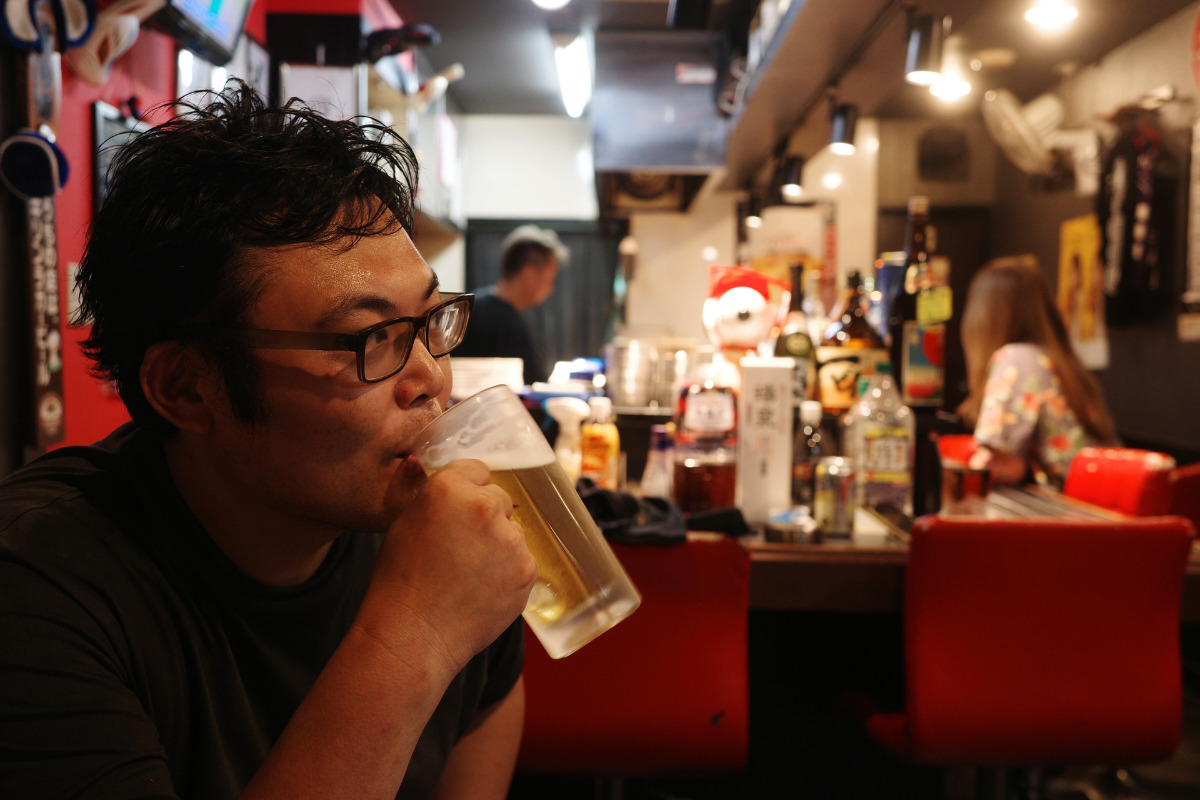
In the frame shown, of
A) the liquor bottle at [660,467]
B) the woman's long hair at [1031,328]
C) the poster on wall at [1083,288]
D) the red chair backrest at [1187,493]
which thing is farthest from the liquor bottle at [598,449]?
the poster on wall at [1083,288]

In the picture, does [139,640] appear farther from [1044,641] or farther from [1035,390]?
[1035,390]

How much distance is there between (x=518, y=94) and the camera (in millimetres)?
5906

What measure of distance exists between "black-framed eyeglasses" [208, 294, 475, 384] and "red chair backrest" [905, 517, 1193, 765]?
103 cm

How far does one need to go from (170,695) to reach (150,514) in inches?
6.8

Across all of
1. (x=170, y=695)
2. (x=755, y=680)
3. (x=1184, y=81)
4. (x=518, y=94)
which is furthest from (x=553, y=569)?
(x=518, y=94)

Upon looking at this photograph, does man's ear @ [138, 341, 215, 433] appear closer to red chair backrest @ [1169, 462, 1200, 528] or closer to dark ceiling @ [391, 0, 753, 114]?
dark ceiling @ [391, 0, 753, 114]

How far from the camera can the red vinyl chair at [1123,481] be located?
2.12m

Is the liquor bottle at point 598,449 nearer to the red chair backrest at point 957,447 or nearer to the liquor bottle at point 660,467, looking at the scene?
the liquor bottle at point 660,467

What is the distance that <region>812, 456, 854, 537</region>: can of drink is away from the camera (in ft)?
5.90

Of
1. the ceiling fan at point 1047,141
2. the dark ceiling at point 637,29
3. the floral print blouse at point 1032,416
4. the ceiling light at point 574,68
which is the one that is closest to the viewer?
the floral print blouse at point 1032,416

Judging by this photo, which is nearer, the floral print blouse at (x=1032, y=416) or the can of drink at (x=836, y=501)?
the can of drink at (x=836, y=501)

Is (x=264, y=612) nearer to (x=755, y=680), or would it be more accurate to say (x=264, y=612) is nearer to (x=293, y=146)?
(x=293, y=146)

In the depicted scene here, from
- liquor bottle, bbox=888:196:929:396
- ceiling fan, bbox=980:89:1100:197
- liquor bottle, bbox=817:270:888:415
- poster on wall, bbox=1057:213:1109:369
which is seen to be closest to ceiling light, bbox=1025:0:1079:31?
liquor bottle, bbox=888:196:929:396

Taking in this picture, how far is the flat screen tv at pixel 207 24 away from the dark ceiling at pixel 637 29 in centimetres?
141
